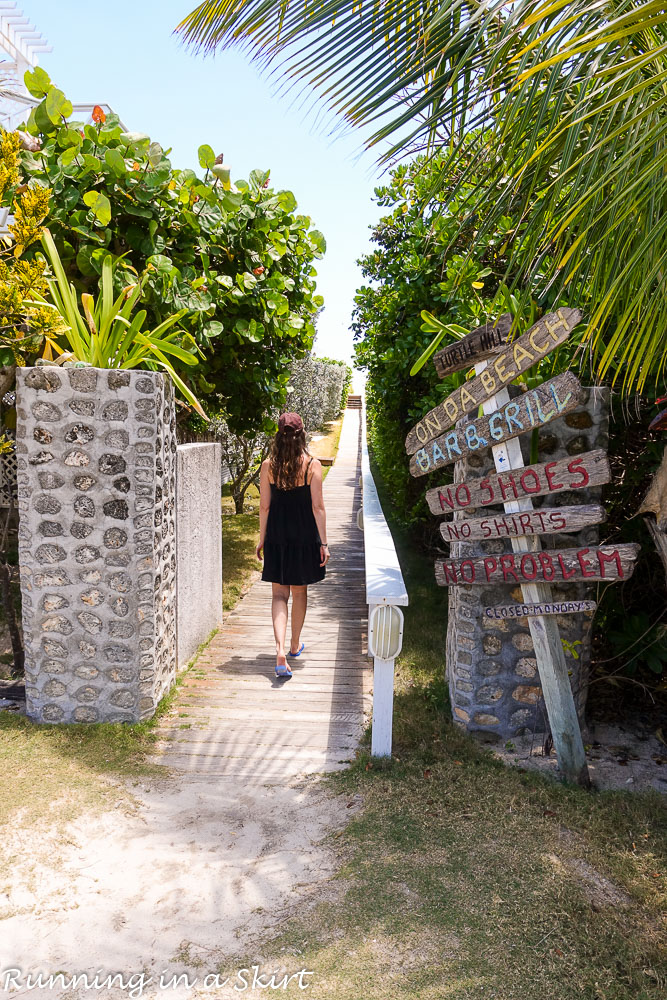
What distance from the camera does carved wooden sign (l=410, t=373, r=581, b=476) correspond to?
3.20 m

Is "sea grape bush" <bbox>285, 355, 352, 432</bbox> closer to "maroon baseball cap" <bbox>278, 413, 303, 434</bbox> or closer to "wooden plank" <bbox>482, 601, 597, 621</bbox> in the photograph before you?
"maroon baseball cap" <bbox>278, 413, 303, 434</bbox>

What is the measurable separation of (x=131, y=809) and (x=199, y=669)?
6.14ft

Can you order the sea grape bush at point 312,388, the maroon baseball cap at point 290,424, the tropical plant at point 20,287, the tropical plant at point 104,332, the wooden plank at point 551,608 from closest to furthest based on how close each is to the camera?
the wooden plank at point 551,608
the tropical plant at point 20,287
the tropical plant at point 104,332
the maroon baseball cap at point 290,424
the sea grape bush at point 312,388

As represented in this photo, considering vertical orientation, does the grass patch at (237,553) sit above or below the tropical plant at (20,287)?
below

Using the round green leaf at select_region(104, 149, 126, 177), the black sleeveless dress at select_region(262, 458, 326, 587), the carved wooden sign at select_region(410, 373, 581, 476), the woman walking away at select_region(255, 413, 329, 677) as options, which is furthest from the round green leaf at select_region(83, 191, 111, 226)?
the carved wooden sign at select_region(410, 373, 581, 476)

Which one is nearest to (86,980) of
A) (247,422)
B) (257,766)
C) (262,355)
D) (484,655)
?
(257,766)

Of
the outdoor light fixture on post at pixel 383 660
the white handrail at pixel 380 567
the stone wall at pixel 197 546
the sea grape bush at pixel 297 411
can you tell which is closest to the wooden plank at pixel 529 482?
the white handrail at pixel 380 567

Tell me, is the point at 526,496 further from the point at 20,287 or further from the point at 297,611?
the point at 20,287

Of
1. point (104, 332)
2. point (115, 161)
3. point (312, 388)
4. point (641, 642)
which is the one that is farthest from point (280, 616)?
point (312, 388)

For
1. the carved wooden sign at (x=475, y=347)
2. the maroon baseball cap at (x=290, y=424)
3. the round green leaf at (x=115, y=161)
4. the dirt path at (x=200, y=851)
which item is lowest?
the dirt path at (x=200, y=851)

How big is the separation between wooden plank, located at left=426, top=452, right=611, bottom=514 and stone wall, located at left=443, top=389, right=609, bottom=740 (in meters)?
0.29

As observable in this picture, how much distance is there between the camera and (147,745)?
4.01 meters

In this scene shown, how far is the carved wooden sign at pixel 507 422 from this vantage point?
10.5ft

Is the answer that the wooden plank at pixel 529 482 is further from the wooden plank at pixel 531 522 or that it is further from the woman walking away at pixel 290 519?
the woman walking away at pixel 290 519
